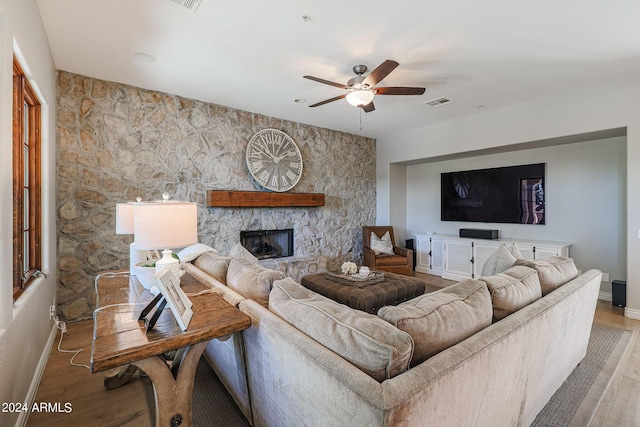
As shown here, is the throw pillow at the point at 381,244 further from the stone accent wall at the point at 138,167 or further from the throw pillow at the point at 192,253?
the throw pillow at the point at 192,253

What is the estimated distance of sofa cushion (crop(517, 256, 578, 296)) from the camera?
1.88 meters

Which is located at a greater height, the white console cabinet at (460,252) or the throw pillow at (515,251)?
the throw pillow at (515,251)

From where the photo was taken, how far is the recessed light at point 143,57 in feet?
9.20

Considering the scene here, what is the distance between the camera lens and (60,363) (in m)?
2.35

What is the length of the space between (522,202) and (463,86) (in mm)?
2233

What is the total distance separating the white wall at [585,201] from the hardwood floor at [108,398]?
6.30 feet

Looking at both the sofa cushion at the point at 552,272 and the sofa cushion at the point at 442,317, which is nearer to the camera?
the sofa cushion at the point at 442,317

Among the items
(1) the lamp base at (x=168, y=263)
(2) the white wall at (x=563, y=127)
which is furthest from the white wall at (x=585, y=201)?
(1) the lamp base at (x=168, y=263)

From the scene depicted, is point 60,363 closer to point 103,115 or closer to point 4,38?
point 4,38

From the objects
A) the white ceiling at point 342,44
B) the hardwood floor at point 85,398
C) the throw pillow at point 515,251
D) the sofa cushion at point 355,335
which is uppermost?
the white ceiling at point 342,44

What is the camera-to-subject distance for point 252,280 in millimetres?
1725

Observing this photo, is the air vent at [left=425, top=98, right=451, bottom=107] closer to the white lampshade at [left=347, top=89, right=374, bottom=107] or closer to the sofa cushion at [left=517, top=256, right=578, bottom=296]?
the white lampshade at [left=347, top=89, right=374, bottom=107]

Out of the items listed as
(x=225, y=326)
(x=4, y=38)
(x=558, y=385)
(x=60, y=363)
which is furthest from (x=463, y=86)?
(x=60, y=363)

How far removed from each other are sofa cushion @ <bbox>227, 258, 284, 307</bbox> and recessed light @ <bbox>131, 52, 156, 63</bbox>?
2.27m
